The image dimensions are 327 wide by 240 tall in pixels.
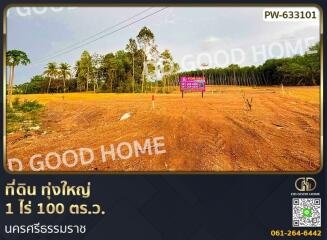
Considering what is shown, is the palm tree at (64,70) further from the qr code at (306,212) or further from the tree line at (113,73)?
the qr code at (306,212)

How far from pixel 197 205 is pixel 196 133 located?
740 mm

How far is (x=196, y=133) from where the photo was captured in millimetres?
4570

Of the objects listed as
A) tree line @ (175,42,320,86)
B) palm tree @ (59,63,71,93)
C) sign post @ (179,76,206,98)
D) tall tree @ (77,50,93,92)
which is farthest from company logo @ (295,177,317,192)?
palm tree @ (59,63,71,93)

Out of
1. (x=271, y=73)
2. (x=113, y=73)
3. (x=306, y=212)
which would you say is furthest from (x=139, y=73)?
(x=306, y=212)

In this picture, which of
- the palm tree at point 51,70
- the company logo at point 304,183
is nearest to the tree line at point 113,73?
the palm tree at point 51,70

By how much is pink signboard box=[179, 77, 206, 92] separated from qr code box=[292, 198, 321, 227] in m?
1.52

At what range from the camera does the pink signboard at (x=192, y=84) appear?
4.67 m

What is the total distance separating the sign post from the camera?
4.67 m

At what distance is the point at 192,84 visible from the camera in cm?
471

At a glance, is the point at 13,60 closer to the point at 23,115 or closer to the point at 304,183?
the point at 23,115

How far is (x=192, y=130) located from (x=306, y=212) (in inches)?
56.3

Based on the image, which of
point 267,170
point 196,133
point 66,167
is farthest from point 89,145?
point 267,170

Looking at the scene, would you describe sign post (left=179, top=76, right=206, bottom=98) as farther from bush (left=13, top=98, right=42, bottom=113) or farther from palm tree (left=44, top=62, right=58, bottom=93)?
bush (left=13, top=98, right=42, bottom=113)

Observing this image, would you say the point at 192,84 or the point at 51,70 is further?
the point at 192,84
